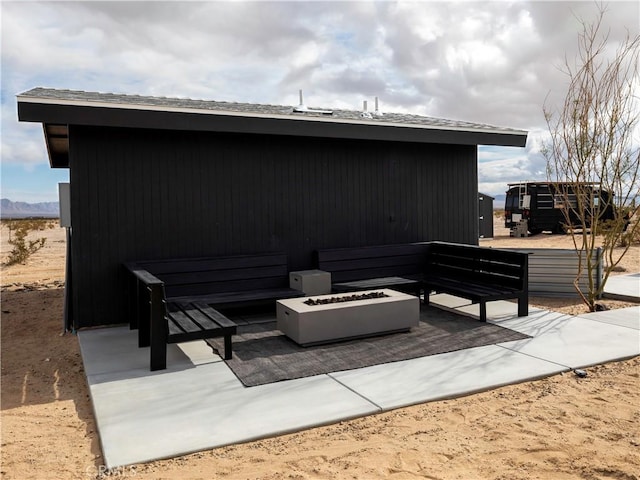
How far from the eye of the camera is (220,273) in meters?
6.59

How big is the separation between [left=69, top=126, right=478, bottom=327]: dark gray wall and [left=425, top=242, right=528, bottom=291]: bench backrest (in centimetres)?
70

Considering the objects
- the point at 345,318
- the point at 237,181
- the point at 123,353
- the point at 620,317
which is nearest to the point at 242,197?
the point at 237,181

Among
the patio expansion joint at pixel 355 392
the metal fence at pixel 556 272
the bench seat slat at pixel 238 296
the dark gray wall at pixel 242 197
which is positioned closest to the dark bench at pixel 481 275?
the dark gray wall at pixel 242 197

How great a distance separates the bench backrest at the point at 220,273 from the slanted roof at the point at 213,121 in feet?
5.49

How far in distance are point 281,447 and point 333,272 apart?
4.39m

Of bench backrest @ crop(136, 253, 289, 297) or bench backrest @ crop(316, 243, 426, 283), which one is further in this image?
bench backrest @ crop(316, 243, 426, 283)

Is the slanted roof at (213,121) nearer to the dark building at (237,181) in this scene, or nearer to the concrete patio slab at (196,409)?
the dark building at (237,181)

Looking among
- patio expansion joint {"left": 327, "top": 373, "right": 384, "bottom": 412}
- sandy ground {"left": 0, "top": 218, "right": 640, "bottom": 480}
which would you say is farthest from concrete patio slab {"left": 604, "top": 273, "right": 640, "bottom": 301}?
patio expansion joint {"left": 327, "top": 373, "right": 384, "bottom": 412}

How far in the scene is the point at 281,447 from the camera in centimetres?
305

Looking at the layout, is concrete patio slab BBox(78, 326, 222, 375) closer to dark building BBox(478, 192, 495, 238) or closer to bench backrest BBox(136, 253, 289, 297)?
bench backrest BBox(136, 253, 289, 297)

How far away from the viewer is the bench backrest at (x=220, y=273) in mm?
6352

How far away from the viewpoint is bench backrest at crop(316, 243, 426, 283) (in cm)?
737

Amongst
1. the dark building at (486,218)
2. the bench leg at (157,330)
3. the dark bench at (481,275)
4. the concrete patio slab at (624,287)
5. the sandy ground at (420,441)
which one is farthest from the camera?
the dark building at (486,218)

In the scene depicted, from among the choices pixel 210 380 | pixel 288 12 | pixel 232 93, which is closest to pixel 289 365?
pixel 210 380
